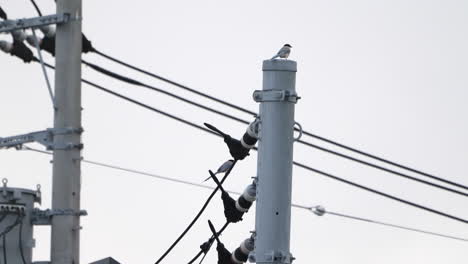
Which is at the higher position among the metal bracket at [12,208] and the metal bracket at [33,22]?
the metal bracket at [33,22]

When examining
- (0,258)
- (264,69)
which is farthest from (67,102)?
(264,69)

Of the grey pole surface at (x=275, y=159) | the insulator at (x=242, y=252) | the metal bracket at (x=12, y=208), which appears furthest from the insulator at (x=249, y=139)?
the metal bracket at (x=12, y=208)

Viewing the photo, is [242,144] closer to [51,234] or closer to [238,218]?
[238,218]

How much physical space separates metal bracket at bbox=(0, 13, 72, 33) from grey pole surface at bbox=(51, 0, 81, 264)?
0.30 ft

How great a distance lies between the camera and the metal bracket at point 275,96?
22.0 meters

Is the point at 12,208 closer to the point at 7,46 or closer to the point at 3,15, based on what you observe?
the point at 7,46

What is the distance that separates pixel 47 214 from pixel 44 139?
110 cm

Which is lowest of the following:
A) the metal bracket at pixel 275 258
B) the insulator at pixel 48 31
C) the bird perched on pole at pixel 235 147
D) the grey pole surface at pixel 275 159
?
the metal bracket at pixel 275 258

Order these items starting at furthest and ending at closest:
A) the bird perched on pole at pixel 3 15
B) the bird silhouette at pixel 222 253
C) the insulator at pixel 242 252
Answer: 1. the bird perched on pole at pixel 3 15
2. the bird silhouette at pixel 222 253
3. the insulator at pixel 242 252

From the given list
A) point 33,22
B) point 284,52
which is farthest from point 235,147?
point 284,52

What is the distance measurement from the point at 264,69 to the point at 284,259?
7.06 ft

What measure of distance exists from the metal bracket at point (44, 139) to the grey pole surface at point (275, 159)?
22.3 ft

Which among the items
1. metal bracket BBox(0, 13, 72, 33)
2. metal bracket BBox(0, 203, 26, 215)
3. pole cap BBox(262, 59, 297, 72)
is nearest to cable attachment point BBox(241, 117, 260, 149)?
pole cap BBox(262, 59, 297, 72)

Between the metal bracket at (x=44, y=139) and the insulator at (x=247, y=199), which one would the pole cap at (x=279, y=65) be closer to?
the insulator at (x=247, y=199)
